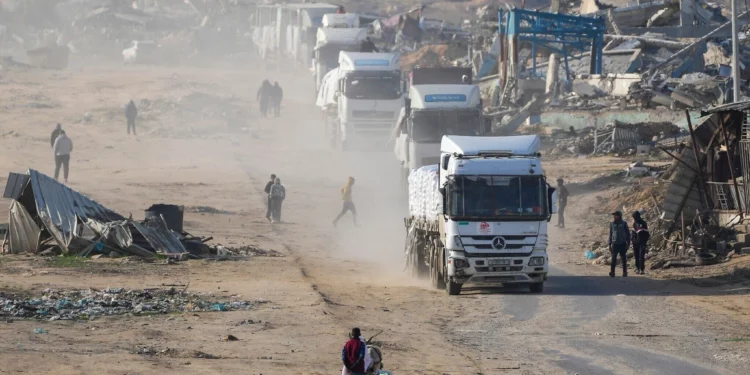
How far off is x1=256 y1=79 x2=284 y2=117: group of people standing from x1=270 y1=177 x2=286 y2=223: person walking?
23653 mm

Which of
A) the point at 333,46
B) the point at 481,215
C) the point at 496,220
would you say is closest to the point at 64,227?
the point at 481,215

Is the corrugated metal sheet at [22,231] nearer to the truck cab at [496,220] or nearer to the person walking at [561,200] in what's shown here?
the truck cab at [496,220]

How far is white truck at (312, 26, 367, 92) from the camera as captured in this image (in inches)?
2130

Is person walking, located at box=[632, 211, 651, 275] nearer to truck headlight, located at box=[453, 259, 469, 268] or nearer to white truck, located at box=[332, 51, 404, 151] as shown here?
truck headlight, located at box=[453, 259, 469, 268]

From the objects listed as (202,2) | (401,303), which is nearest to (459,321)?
(401,303)

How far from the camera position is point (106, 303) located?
18031 mm

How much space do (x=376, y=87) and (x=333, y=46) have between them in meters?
12.0

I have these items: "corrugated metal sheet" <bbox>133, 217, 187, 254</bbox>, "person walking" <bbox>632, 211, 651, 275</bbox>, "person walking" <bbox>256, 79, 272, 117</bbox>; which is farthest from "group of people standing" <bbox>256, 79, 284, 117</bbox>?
"person walking" <bbox>632, 211, 651, 275</bbox>

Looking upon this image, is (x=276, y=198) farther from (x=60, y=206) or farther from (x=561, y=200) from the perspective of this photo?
(x=60, y=206)

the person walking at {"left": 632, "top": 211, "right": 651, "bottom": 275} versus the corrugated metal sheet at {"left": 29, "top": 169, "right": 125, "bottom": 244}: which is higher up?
the corrugated metal sheet at {"left": 29, "top": 169, "right": 125, "bottom": 244}

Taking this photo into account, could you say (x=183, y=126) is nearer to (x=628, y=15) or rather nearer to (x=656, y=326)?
(x=628, y=15)

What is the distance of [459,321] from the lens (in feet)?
60.2

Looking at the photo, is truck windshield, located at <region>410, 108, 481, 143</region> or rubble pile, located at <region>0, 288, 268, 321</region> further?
truck windshield, located at <region>410, 108, 481, 143</region>

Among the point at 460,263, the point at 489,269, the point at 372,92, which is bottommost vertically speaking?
the point at 489,269
